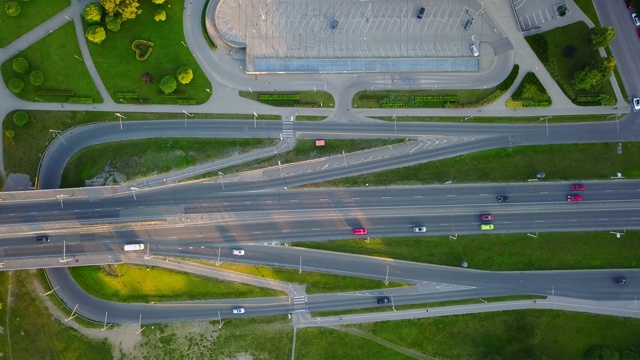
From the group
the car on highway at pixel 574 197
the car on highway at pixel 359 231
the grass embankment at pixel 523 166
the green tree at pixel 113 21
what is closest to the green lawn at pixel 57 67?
the green tree at pixel 113 21

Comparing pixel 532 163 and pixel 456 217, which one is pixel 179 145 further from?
pixel 532 163

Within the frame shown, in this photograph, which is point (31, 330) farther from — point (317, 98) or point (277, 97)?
point (317, 98)

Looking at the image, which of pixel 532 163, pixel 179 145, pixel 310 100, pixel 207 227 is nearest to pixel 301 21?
pixel 310 100

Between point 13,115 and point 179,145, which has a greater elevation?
point 13,115

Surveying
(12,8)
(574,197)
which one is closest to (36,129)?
(12,8)

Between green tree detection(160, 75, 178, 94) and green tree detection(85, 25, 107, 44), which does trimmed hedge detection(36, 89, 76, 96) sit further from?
green tree detection(160, 75, 178, 94)

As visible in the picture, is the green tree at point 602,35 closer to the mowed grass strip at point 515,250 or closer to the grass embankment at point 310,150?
the mowed grass strip at point 515,250

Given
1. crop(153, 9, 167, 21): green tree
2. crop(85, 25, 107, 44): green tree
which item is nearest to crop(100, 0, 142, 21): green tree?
crop(85, 25, 107, 44): green tree

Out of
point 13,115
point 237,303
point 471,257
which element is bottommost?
point 237,303
